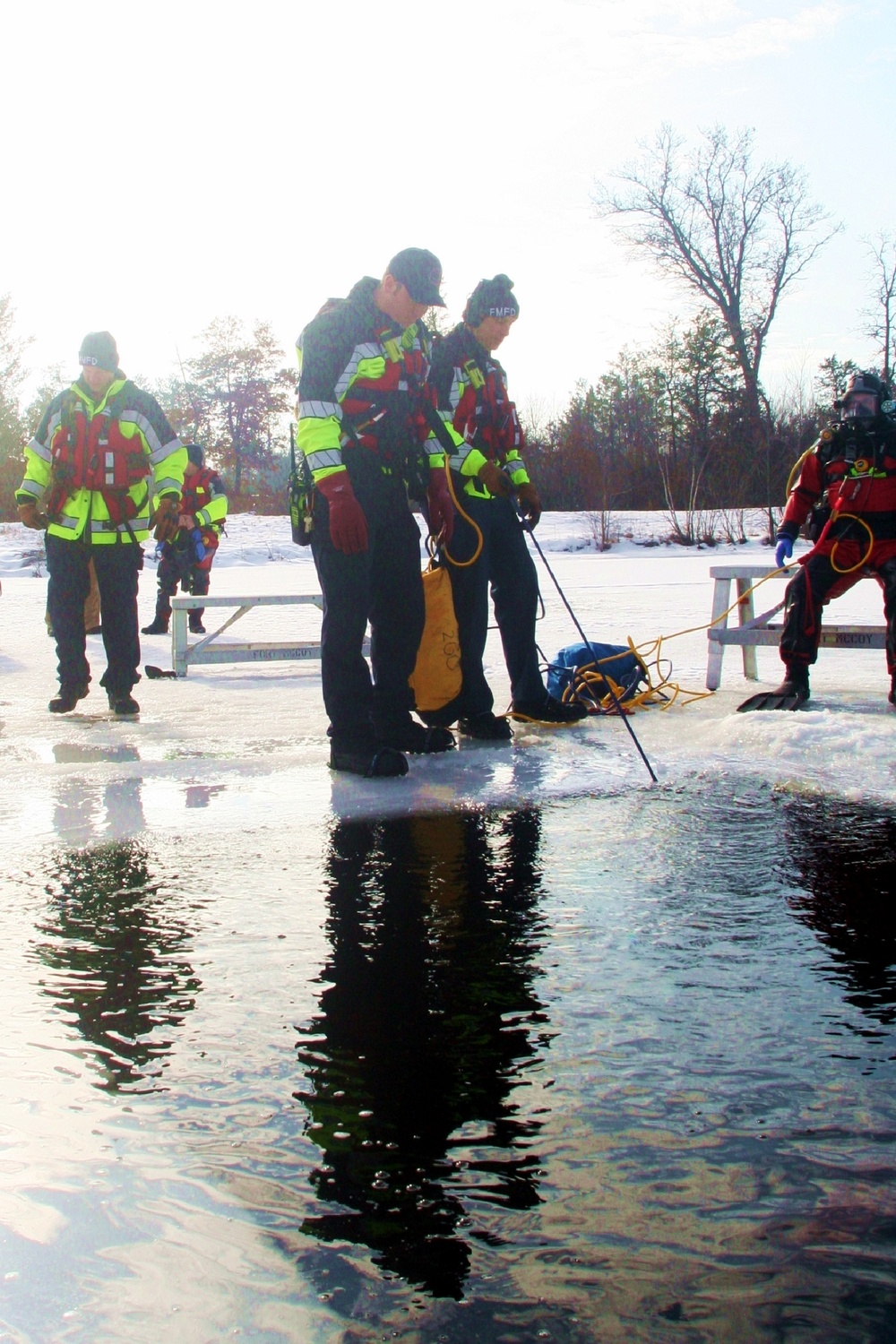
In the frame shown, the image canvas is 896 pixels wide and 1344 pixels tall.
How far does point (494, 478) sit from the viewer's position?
4988 millimetres

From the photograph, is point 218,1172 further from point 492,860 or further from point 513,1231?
point 492,860

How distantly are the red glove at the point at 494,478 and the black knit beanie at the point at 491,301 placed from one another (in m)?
0.59

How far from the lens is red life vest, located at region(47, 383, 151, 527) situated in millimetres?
5824

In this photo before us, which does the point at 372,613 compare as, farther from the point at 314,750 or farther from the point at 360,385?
the point at 360,385

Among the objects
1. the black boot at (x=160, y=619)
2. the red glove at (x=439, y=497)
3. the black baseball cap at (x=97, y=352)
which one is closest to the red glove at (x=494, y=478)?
the red glove at (x=439, y=497)

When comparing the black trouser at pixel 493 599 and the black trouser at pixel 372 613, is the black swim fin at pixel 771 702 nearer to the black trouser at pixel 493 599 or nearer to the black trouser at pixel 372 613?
the black trouser at pixel 493 599

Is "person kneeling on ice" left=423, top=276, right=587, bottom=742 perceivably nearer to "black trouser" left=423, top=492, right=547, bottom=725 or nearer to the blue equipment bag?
"black trouser" left=423, top=492, right=547, bottom=725

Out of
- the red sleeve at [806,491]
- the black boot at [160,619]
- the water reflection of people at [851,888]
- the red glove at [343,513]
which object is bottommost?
the water reflection of people at [851,888]

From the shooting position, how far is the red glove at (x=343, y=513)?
408 centimetres

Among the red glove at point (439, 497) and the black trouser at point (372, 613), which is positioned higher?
the red glove at point (439, 497)

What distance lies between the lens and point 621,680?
5.86m

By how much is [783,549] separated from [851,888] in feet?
12.0

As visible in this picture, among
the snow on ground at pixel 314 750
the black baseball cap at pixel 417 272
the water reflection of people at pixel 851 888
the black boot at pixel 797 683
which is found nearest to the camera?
the water reflection of people at pixel 851 888

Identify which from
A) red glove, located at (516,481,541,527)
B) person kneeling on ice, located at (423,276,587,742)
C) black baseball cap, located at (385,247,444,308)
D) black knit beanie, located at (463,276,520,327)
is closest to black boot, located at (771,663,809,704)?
person kneeling on ice, located at (423,276,587,742)
